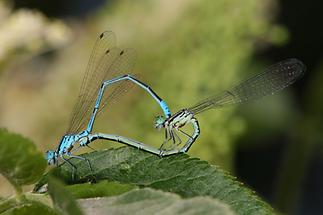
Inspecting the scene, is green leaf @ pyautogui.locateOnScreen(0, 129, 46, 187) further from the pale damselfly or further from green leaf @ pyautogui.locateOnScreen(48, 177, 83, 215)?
the pale damselfly

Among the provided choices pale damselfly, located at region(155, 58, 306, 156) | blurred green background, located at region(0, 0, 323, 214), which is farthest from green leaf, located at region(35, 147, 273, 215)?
blurred green background, located at region(0, 0, 323, 214)

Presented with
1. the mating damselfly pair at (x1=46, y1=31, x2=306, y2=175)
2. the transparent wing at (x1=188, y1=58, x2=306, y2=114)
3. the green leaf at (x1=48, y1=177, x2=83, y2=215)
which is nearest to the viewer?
the green leaf at (x1=48, y1=177, x2=83, y2=215)

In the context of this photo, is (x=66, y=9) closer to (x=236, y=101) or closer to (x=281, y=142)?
(x=281, y=142)

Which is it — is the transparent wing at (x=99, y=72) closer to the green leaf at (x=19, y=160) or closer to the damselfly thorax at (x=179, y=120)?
the damselfly thorax at (x=179, y=120)

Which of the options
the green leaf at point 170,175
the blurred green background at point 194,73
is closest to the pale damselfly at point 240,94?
the blurred green background at point 194,73

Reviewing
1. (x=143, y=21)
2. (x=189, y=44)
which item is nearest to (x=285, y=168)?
(x=189, y=44)

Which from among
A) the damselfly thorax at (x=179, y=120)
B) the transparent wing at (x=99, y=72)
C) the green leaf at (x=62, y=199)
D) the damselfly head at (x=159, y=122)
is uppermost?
the transparent wing at (x=99, y=72)
